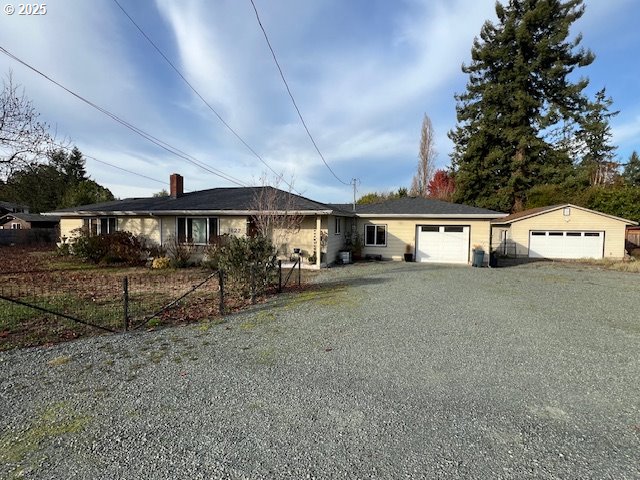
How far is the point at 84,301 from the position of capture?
7641mm

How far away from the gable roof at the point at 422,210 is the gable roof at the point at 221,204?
3.38 m

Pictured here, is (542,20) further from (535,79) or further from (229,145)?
(229,145)

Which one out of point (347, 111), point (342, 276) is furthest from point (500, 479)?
point (347, 111)

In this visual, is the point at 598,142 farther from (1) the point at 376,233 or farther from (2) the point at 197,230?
(2) the point at 197,230

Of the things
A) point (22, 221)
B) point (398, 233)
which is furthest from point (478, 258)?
point (22, 221)

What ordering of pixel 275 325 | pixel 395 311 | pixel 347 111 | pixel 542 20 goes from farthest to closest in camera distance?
pixel 542 20
pixel 347 111
pixel 395 311
pixel 275 325

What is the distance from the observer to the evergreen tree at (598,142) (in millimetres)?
27891

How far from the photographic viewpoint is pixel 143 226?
16672 mm

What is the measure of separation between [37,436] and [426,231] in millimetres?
16651

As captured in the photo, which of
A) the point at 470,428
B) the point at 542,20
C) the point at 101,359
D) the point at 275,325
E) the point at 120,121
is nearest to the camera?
the point at 470,428

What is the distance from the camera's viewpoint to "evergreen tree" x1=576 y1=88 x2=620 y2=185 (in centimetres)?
2789

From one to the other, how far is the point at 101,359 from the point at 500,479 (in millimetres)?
4718

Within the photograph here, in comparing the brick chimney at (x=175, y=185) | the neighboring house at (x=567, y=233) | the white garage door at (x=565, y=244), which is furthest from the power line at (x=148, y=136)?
the white garage door at (x=565, y=244)

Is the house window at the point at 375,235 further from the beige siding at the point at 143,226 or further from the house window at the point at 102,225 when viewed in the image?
the house window at the point at 102,225
